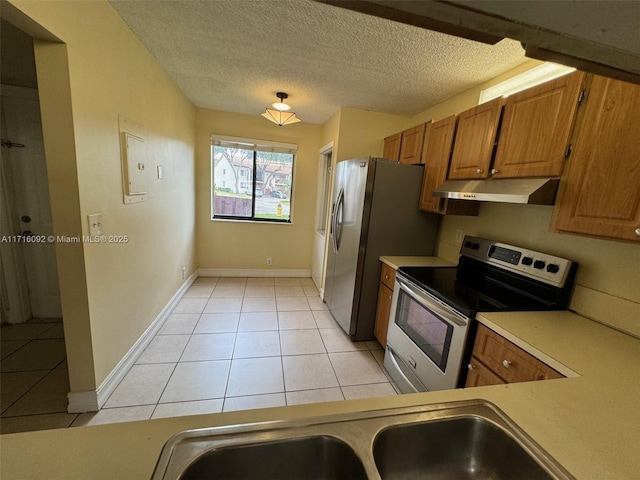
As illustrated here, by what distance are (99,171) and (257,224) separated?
8.64ft

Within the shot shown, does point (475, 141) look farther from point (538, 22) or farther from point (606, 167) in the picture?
point (538, 22)

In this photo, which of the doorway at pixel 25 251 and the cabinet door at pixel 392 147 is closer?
the doorway at pixel 25 251

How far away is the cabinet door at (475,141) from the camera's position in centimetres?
168

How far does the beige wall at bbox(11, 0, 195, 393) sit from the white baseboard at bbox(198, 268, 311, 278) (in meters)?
1.64

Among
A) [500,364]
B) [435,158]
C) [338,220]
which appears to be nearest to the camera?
[500,364]

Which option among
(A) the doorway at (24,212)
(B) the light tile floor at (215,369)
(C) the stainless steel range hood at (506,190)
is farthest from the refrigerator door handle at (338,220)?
(A) the doorway at (24,212)

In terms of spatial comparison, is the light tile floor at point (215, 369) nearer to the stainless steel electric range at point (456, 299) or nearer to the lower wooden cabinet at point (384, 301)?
the lower wooden cabinet at point (384, 301)

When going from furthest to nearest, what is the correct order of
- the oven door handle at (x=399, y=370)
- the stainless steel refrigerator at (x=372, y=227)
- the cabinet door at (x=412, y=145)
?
the cabinet door at (x=412, y=145), the stainless steel refrigerator at (x=372, y=227), the oven door handle at (x=399, y=370)

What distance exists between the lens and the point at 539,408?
2.37 ft

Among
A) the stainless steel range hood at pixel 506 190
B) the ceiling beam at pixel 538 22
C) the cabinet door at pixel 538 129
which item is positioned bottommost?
the stainless steel range hood at pixel 506 190

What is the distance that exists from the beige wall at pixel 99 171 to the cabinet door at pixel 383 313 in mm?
2121

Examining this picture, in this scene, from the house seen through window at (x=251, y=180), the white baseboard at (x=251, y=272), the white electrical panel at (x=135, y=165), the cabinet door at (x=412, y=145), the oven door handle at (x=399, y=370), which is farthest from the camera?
the white baseboard at (x=251, y=272)

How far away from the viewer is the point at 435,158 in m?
2.23

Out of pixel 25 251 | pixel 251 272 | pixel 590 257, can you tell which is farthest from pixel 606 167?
pixel 25 251
